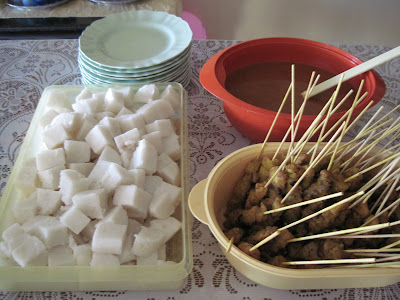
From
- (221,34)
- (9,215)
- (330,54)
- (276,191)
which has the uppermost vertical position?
(330,54)

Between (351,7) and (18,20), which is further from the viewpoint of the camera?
(351,7)

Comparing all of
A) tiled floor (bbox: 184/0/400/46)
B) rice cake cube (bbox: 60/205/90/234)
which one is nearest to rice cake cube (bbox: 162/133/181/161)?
rice cake cube (bbox: 60/205/90/234)

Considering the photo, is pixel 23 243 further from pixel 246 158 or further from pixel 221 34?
pixel 221 34

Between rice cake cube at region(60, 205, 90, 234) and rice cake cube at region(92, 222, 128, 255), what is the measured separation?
0.05 m

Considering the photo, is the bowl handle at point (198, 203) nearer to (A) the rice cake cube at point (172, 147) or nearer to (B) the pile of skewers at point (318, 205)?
(B) the pile of skewers at point (318, 205)

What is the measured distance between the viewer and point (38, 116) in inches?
Answer: 48.6

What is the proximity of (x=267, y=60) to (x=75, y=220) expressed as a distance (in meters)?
0.88

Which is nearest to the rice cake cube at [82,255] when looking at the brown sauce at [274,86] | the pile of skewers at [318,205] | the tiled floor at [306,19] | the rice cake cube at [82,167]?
the rice cake cube at [82,167]

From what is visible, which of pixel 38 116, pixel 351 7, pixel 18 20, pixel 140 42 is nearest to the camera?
pixel 38 116

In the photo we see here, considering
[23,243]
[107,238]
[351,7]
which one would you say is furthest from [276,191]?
[351,7]

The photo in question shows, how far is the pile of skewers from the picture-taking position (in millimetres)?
874

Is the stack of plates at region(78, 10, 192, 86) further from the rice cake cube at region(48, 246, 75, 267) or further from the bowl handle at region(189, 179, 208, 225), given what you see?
the rice cake cube at region(48, 246, 75, 267)

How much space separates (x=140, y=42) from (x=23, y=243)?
91 cm

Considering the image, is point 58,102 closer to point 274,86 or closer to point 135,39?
point 135,39
